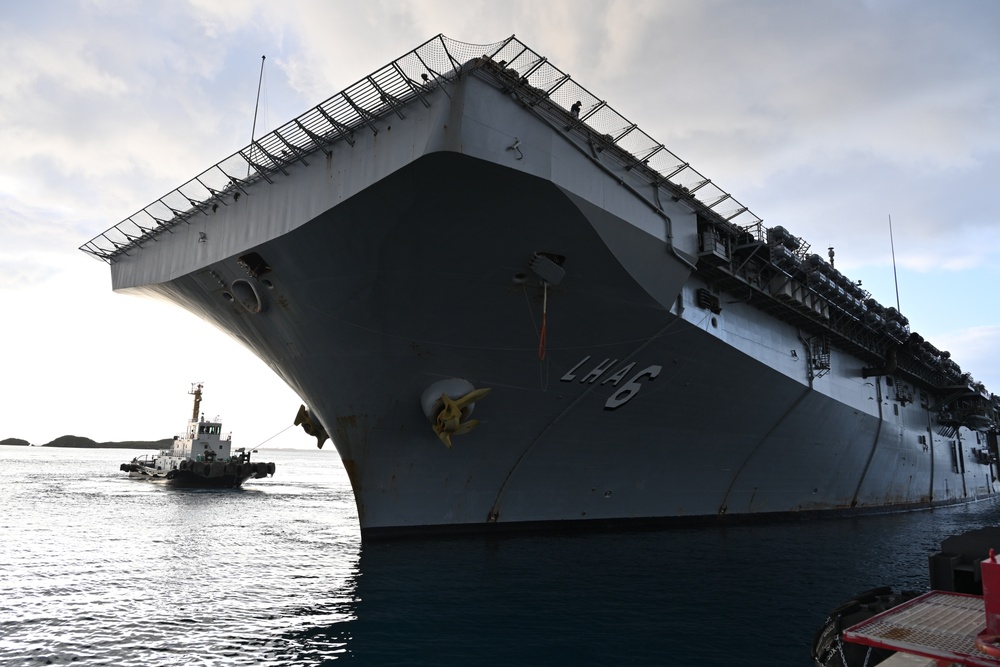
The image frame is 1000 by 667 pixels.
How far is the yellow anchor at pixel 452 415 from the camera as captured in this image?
10680 mm

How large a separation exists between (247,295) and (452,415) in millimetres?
4265

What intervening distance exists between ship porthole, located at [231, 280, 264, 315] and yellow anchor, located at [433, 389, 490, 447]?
3730mm

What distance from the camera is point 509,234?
927 cm

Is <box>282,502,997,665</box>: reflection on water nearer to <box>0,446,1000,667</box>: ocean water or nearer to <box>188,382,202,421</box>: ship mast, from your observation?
<box>0,446,1000,667</box>: ocean water

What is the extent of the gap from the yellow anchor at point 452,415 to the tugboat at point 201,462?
30305 mm

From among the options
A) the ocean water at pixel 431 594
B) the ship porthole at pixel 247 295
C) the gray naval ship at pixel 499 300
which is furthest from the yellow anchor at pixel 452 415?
the ship porthole at pixel 247 295

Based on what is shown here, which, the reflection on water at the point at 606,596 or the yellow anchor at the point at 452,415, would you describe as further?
the yellow anchor at the point at 452,415

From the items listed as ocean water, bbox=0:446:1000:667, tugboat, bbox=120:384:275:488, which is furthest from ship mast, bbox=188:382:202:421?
ocean water, bbox=0:446:1000:667

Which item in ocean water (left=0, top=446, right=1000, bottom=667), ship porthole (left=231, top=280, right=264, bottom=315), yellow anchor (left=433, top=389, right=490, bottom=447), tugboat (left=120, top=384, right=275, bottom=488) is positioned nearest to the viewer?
ocean water (left=0, top=446, right=1000, bottom=667)

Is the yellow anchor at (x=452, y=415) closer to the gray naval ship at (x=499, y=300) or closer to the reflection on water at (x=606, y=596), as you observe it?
the gray naval ship at (x=499, y=300)

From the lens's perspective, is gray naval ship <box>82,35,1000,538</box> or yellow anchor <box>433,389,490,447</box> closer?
gray naval ship <box>82,35,1000,538</box>

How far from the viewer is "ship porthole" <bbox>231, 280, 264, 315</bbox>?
35.5ft

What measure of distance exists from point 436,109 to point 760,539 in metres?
12.7

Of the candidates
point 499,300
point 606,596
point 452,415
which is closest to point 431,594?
point 606,596
